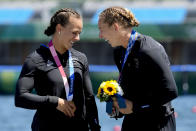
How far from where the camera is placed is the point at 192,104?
472 inches

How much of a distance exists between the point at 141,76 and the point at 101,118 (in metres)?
7.16

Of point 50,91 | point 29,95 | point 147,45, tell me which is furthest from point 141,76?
point 29,95

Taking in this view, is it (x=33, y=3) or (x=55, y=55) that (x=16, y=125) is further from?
(x=33, y=3)

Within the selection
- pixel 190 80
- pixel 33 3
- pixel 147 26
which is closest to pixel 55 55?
pixel 190 80

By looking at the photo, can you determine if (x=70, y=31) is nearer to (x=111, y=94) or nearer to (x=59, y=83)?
(x=59, y=83)

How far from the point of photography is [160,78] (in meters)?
2.59

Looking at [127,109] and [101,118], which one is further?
[101,118]

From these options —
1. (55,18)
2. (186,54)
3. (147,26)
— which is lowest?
(186,54)

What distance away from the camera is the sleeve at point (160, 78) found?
259cm

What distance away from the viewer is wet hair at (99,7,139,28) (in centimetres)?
267

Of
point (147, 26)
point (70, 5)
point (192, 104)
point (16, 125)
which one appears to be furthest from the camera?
point (70, 5)

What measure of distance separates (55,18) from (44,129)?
785mm

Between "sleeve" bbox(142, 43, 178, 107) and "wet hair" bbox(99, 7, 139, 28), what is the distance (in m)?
0.24

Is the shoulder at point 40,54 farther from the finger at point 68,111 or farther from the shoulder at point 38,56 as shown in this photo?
the finger at point 68,111
